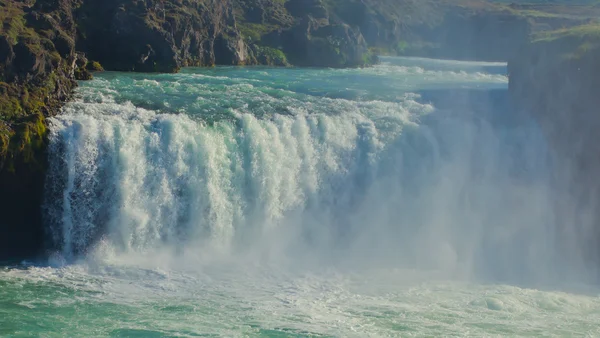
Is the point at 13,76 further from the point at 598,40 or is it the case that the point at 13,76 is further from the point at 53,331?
the point at 598,40

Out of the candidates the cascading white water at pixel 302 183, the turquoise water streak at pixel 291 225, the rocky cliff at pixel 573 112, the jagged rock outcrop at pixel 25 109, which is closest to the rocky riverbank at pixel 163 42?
the jagged rock outcrop at pixel 25 109

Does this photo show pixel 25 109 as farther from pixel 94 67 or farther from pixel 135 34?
pixel 135 34

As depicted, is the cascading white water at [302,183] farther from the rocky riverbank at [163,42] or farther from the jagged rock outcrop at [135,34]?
the jagged rock outcrop at [135,34]

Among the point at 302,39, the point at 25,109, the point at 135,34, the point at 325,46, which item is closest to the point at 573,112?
the point at 25,109

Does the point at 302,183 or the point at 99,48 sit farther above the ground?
the point at 99,48

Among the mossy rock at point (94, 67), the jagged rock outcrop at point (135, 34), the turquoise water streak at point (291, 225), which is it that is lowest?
the turquoise water streak at point (291, 225)

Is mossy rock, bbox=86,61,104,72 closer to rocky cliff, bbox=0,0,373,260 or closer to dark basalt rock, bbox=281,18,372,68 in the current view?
rocky cliff, bbox=0,0,373,260

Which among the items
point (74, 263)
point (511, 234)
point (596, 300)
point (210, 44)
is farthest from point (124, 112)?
point (210, 44)
